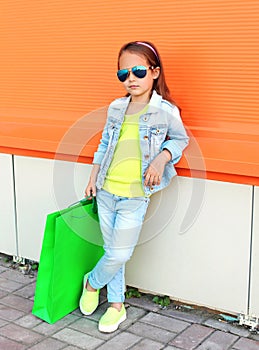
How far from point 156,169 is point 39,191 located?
1228 mm

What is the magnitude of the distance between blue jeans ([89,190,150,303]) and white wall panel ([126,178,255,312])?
0.23 metres

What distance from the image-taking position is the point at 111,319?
11.1 ft

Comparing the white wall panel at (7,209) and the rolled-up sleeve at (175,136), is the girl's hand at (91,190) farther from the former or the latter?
the white wall panel at (7,209)

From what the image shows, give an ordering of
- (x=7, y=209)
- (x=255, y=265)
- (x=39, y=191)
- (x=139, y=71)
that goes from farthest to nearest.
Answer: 1. (x=7, y=209)
2. (x=39, y=191)
3. (x=255, y=265)
4. (x=139, y=71)

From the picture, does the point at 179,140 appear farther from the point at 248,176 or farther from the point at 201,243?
the point at 201,243

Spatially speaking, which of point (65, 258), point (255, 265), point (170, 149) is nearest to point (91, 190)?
point (65, 258)

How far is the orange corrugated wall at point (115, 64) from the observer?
3244mm

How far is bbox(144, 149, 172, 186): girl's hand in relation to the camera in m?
3.20

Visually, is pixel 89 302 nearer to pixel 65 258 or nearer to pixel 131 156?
pixel 65 258

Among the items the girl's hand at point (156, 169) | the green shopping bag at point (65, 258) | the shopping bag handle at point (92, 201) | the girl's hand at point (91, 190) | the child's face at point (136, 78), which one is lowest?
the green shopping bag at point (65, 258)

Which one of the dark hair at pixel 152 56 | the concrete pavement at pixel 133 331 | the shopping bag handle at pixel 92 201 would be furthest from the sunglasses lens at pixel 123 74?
the concrete pavement at pixel 133 331

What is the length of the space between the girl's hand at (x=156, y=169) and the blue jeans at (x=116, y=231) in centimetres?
17

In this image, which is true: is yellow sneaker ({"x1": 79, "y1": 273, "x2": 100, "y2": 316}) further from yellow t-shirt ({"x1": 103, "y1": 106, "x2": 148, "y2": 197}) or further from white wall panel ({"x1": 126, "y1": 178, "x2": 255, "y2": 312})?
yellow t-shirt ({"x1": 103, "y1": 106, "x2": 148, "y2": 197})

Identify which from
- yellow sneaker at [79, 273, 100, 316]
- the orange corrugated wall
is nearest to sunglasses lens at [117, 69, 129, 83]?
the orange corrugated wall
